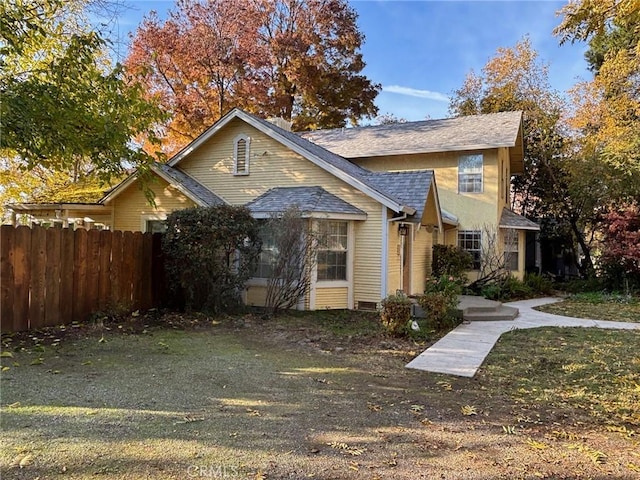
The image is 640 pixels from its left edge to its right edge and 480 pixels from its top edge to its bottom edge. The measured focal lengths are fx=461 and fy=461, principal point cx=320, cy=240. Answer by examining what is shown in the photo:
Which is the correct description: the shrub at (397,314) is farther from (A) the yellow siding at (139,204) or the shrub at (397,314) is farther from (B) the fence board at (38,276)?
(A) the yellow siding at (139,204)

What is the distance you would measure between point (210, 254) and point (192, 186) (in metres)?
4.45

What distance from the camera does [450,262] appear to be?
50.9ft

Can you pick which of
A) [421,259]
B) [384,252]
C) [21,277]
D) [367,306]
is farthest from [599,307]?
[21,277]

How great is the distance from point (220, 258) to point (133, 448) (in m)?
6.64

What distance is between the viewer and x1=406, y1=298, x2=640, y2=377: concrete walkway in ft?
22.3

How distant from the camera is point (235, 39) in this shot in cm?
2509

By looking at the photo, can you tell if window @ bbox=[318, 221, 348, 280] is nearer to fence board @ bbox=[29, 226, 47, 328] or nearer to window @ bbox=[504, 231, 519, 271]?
fence board @ bbox=[29, 226, 47, 328]

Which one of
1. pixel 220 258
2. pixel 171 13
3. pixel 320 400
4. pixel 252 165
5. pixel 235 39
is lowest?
pixel 320 400

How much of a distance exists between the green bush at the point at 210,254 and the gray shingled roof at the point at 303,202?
1.27 meters

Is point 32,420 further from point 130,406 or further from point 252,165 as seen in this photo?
point 252,165

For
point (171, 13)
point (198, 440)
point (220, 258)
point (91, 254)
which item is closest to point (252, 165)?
point (220, 258)

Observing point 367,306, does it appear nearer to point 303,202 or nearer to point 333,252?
point 333,252

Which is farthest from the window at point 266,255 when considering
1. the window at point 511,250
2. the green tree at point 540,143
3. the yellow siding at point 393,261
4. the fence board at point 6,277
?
the green tree at point 540,143

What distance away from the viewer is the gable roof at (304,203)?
1146cm
